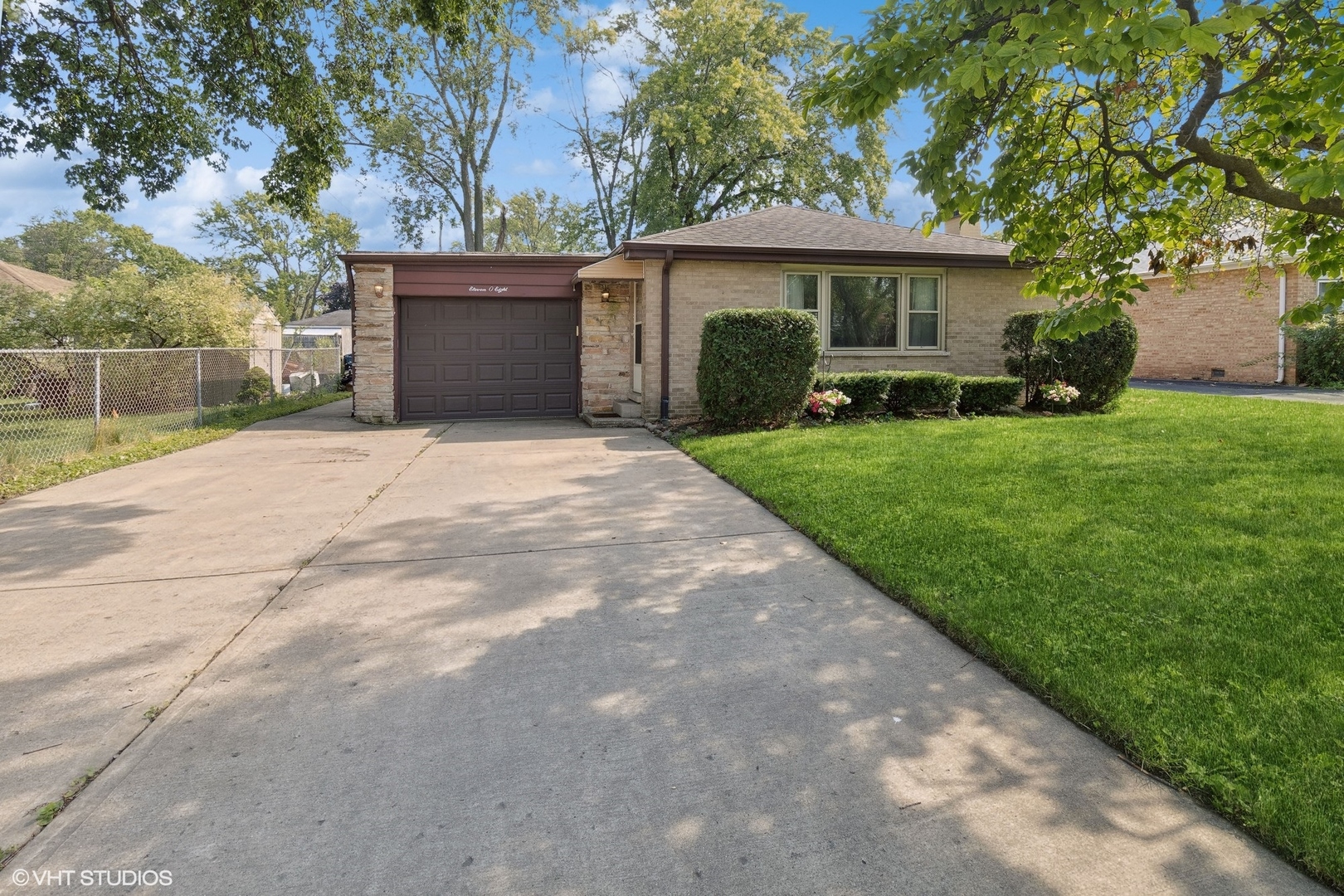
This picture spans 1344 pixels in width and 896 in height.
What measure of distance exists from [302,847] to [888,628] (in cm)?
277

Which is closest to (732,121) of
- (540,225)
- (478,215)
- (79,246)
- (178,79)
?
(478,215)

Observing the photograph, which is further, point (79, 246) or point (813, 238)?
point (79, 246)

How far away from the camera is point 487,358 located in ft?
46.6

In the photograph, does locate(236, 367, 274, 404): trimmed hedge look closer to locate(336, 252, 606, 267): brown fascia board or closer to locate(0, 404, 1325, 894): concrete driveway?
locate(336, 252, 606, 267): brown fascia board

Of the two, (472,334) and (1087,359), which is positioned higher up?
(472,334)

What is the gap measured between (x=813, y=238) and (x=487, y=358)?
649 cm

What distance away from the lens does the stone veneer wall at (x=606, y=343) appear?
1359 centimetres

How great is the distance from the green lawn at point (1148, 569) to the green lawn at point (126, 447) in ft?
22.9

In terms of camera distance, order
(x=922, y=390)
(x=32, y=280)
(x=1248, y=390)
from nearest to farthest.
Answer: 1. (x=922, y=390)
2. (x=1248, y=390)
3. (x=32, y=280)

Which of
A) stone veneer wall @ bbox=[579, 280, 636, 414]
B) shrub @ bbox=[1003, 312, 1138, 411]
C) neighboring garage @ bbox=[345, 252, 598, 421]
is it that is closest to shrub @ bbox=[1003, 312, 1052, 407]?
shrub @ bbox=[1003, 312, 1138, 411]

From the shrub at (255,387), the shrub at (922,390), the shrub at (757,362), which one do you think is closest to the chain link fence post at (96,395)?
the shrub at (255,387)

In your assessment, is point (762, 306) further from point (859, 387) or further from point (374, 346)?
point (374, 346)

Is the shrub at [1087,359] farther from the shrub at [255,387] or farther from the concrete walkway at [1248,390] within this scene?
the shrub at [255,387]

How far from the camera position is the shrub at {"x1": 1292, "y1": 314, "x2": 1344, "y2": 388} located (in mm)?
16391
